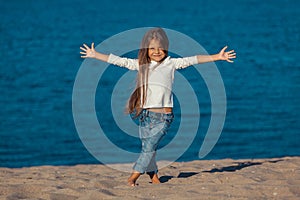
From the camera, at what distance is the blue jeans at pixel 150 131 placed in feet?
27.3

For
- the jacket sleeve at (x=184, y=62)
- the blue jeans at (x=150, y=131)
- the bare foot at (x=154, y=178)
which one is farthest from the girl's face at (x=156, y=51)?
the bare foot at (x=154, y=178)

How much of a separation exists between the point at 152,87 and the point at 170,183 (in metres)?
1.18

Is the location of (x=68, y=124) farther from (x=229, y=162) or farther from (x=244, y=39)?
(x=244, y=39)

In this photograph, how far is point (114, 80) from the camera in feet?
78.7

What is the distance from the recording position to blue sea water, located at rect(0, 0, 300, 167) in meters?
14.7

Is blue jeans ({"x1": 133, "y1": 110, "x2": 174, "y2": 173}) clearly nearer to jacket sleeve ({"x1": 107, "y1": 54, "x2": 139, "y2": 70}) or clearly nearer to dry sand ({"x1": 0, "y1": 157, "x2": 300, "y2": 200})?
dry sand ({"x1": 0, "y1": 157, "x2": 300, "y2": 200})

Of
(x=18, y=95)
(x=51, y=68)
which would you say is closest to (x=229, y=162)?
(x=18, y=95)

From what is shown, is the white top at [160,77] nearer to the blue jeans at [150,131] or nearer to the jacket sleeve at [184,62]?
the jacket sleeve at [184,62]

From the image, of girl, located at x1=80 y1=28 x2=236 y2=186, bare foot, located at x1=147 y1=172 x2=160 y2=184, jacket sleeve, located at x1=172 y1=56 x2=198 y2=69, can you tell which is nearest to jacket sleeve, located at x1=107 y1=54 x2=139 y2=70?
girl, located at x1=80 y1=28 x2=236 y2=186

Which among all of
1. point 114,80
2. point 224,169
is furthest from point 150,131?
point 114,80

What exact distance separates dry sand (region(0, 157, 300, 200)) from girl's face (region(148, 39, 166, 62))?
1446 millimetres

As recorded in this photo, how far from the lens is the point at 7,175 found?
9680 mm

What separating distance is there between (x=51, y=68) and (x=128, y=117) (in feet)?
39.5

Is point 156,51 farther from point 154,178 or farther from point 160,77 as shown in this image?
point 154,178
